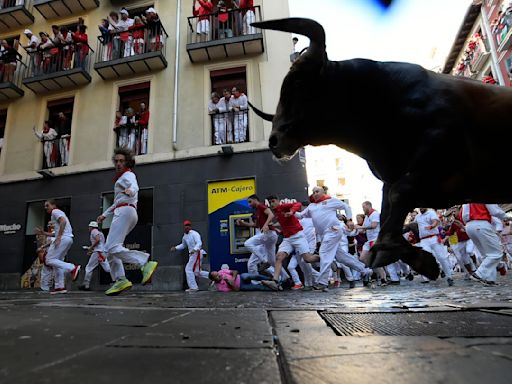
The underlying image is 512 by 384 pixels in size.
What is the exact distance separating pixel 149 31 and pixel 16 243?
9088 millimetres

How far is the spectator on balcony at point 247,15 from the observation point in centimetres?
1296

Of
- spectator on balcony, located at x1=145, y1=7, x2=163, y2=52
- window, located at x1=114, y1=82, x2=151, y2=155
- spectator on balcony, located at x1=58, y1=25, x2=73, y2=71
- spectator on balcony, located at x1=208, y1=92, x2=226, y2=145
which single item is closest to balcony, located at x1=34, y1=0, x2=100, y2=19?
spectator on balcony, located at x1=58, y1=25, x2=73, y2=71

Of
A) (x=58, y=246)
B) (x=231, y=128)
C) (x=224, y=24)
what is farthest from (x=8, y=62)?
(x=58, y=246)

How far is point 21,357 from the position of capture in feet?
3.75

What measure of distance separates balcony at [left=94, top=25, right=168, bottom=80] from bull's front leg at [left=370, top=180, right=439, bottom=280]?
12.5 metres

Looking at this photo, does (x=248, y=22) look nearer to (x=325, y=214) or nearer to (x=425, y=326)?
(x=325, y=214)

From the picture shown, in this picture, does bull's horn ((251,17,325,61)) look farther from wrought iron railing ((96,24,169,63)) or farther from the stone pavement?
wrought iron railing ((96,24,169,63))

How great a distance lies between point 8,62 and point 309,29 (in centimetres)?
1660

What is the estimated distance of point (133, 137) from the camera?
12.9 m

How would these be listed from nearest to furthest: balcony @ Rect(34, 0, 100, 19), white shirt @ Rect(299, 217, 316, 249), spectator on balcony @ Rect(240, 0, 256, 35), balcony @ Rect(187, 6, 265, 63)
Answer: white shirt @ Rect(299, 217, 316, 249) → balcony @ Rect(187, 6, 265, 63) → spectator on balcony @ Rect(240, 0, 256, 35) → balcony @ Rect(34, 0, 100, 19)

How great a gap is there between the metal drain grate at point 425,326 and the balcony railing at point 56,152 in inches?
538

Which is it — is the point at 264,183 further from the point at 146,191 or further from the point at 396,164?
the point at 396,164

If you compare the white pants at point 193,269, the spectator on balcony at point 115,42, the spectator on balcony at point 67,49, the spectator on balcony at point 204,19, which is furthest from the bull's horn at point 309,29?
the spectator on balcony at point 67,49

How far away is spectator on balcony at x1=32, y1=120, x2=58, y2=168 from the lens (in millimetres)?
13430
